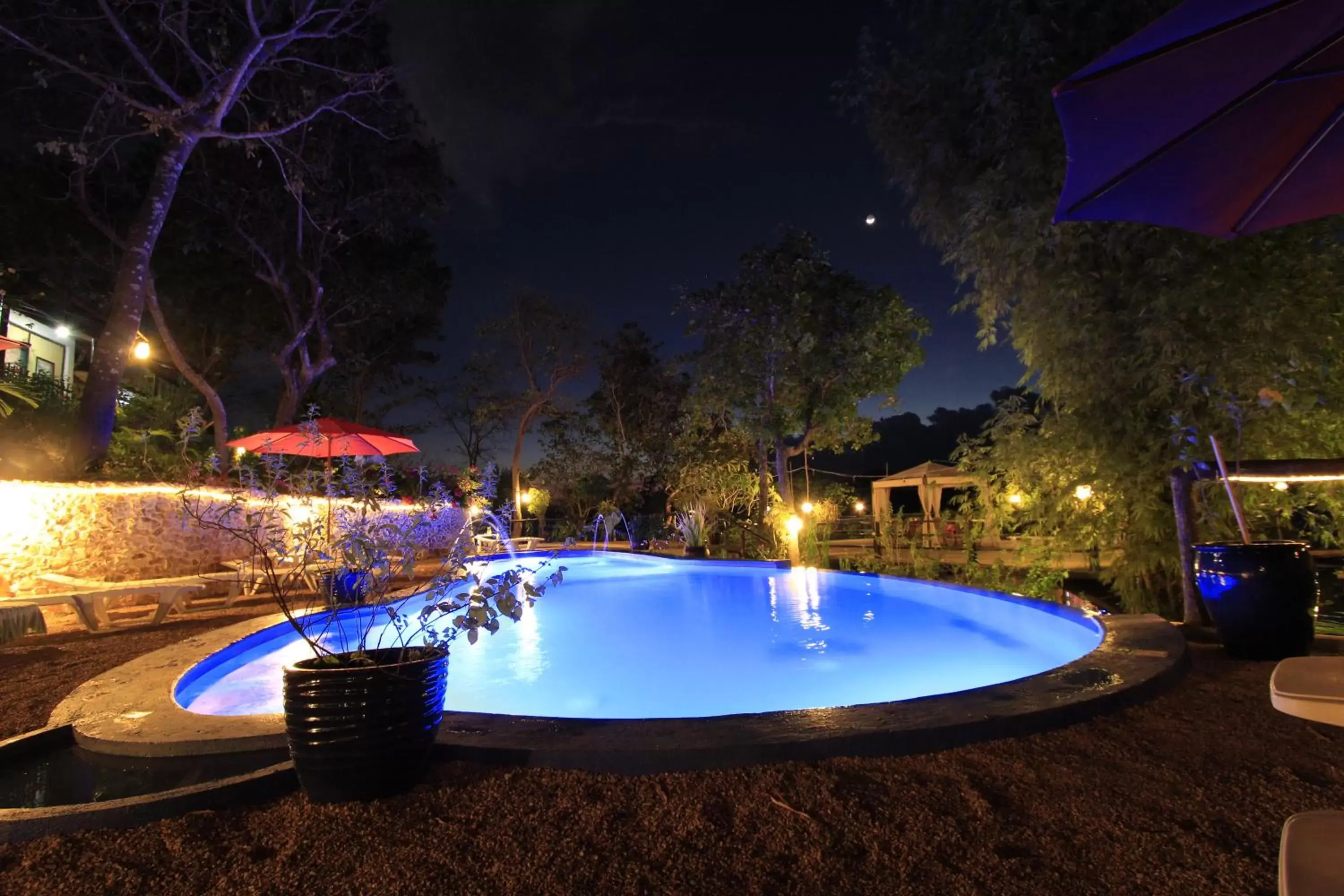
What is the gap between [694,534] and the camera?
12289mm

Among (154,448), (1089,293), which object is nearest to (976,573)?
(1089,293)

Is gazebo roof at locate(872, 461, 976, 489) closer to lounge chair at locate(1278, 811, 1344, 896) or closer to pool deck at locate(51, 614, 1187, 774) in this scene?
pool deck at locate(51, 614, 1187, 774)

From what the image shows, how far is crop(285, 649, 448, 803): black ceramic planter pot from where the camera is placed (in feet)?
6.55

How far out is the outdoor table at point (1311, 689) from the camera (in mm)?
A: 1363

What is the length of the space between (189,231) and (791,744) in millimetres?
14757

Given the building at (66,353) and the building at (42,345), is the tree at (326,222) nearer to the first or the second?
the building at (66,353)

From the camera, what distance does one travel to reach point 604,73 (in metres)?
13.4

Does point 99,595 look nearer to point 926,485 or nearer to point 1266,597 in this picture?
point 1266,597

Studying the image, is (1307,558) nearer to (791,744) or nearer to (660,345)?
(791,744)

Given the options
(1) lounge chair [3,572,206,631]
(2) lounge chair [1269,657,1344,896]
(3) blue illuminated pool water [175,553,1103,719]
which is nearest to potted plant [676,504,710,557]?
(3) blue illuminated pool water [175,553,1103,719]

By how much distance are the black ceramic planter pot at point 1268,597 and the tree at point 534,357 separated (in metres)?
17.4

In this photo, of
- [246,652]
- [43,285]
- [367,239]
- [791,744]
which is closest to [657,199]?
[367,239]

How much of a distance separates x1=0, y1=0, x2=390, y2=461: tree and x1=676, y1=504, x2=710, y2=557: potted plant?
854cm

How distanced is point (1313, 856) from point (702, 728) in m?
1.75
